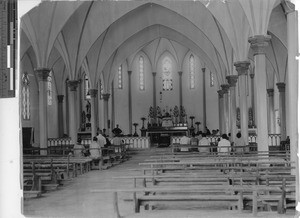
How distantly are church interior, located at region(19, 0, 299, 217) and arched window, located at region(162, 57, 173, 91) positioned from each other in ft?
0.29

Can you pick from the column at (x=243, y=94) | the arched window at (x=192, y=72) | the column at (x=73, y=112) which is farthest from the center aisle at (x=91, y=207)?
the arched window at (x=192, y=72)

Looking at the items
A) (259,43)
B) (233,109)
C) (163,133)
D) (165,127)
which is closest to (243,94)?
(233,109)

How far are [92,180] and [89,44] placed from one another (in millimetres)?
11930

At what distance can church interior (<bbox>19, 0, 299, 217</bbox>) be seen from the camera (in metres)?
9.21

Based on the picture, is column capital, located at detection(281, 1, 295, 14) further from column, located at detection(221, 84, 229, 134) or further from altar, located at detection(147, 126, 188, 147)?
altar, located at detection(147, 126, 188, 147)

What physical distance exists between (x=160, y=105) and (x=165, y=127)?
5.90 meters

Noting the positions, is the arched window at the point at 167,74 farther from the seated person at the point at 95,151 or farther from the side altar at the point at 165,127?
the seated person at the point at 95,151

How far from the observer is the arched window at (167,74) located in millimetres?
38312

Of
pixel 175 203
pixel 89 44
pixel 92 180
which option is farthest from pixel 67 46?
pixel 175 203

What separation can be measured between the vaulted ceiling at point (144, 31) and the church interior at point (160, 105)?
0.07 m

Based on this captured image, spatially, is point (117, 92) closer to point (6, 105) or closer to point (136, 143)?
point (136, 143)

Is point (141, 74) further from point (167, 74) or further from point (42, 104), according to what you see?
point (42, 104)

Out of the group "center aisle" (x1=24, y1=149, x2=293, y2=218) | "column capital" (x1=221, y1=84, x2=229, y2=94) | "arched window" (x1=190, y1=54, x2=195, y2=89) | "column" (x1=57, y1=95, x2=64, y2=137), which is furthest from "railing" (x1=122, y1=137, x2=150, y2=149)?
"center aisle" (x1=24, y1=149, x2=293, y2=218)

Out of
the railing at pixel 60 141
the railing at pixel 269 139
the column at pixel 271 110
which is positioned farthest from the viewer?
the column at pixel 271 110
